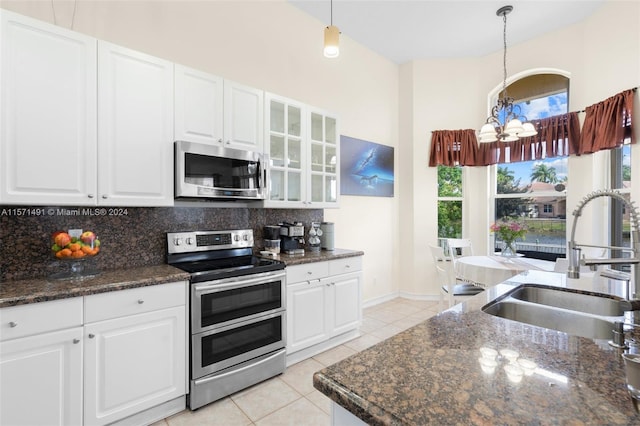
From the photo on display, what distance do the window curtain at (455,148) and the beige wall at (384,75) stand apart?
154 mm

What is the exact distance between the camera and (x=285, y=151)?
2977 mm

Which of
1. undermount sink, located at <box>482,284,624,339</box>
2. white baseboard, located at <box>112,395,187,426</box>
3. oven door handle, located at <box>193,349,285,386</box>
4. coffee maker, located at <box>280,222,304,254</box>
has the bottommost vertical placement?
white baseboard, located at <box>112,395,187,426</box>

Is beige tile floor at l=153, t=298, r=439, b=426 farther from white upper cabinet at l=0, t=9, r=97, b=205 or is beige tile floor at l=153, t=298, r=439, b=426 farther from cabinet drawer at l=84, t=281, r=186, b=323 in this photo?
white upper cabinet at l=0, t=9, r=97, b=205

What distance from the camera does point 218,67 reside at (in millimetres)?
2912

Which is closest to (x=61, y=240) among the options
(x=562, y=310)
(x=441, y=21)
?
(x=562, y=310)

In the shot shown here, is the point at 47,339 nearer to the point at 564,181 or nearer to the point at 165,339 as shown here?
the point at 165,339

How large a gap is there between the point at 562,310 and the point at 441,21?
3628 millimetres

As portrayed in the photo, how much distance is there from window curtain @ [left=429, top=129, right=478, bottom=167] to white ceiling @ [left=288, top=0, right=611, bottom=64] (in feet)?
3.75

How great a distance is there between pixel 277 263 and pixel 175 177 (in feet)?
3.26

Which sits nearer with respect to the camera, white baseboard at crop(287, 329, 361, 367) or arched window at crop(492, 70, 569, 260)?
white baseboard at crop(287, 329, 361, 367)

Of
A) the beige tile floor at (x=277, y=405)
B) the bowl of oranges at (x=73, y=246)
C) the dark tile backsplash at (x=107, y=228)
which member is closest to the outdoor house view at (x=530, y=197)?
the beige tile floor at (x=277, y=405)

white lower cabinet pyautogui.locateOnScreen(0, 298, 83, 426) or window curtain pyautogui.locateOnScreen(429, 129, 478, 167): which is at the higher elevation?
window curtain pyautogui.locateOnScreen(429, 129, 478, 167)

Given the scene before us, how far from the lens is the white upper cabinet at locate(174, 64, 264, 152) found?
233cm

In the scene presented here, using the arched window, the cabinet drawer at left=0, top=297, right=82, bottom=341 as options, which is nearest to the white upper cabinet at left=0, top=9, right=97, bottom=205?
the cabinet drawer at left=0, top=297, right=82, bottom=341
